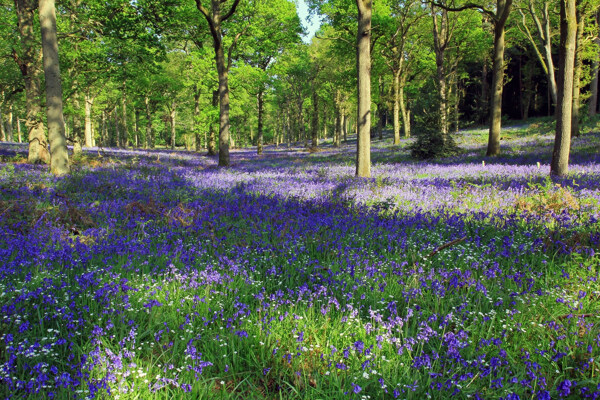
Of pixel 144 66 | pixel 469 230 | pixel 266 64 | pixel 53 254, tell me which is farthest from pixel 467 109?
pixel 53 254

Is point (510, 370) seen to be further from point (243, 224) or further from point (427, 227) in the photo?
point (243, 224)

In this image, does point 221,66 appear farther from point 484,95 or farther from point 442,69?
point 484,95

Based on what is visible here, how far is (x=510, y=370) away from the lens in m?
2.19

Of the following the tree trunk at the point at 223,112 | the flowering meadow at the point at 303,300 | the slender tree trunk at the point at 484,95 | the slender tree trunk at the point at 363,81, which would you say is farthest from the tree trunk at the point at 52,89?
the slender tree trunk at the point at 484,95

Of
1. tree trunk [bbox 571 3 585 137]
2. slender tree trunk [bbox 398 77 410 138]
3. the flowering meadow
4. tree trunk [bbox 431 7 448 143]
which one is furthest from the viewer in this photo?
slender tree trunk [bbox 398 77 410 138]

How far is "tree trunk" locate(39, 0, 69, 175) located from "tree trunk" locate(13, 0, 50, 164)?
3650mm

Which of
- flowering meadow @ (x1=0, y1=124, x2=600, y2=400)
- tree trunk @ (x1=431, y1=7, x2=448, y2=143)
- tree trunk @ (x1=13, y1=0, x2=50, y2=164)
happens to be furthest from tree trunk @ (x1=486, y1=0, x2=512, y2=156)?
tree trunk @ (x1=13, y1=0, x2=50, y2=164)

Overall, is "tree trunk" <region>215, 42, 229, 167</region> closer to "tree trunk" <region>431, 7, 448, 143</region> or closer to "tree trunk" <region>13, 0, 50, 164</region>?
"tree trunk" <region>13, 0, 50, 164</region>

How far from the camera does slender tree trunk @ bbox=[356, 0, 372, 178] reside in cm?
1095

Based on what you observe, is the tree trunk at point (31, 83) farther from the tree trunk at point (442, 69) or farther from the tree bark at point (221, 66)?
the tree trunk at point (442, 69)

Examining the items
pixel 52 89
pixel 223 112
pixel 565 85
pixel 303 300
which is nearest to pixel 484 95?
pixel 223 112

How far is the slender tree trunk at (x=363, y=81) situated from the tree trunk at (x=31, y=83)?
12656 millimetres

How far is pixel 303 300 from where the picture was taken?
119 inches

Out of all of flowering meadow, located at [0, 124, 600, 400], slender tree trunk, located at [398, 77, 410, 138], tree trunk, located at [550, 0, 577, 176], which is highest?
slender tree trunk, located at [398, 77, 410, 138]
